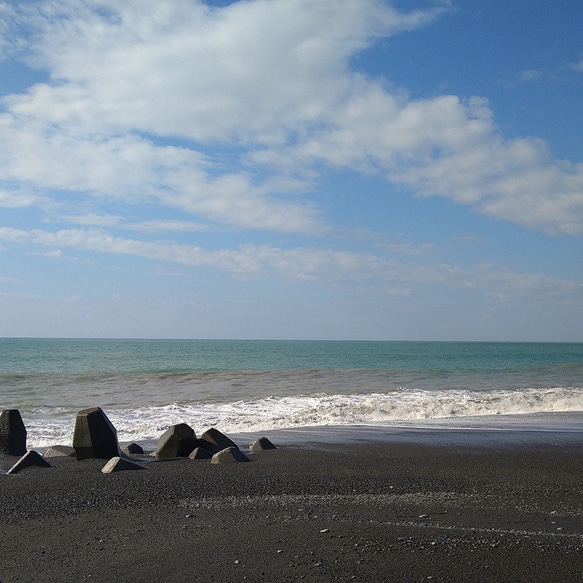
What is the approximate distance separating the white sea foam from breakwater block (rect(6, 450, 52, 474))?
3028mm

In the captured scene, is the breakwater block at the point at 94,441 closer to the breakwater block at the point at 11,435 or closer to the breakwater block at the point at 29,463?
the breakwater block at the point at 29,463

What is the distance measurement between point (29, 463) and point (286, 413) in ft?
26.7

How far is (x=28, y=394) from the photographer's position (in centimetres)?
2062

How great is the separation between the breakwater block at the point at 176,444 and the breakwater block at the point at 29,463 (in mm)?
1565

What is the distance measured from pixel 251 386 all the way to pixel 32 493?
696 inches

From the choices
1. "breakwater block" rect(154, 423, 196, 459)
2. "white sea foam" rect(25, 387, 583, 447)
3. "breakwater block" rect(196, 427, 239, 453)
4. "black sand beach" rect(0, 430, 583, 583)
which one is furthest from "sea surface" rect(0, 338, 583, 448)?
"black sand beach" rect(0, 430, 583, 583)

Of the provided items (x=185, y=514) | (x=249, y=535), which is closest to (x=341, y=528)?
(x=249, y=535)

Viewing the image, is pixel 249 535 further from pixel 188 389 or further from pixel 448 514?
pixel 188 389

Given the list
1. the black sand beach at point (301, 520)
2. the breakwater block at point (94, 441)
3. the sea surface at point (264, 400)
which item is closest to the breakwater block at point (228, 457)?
the black sand beach at point (301, 520)

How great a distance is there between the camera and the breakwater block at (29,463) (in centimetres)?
745

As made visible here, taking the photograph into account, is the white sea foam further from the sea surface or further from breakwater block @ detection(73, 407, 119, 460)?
breakwater block @ detection(73, 407, 119, 460)

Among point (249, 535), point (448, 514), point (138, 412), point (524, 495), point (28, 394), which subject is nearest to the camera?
point (249, 535)

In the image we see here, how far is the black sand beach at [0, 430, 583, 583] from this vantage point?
407cm

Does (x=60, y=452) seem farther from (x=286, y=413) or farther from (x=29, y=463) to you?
(x=286, y=413)
